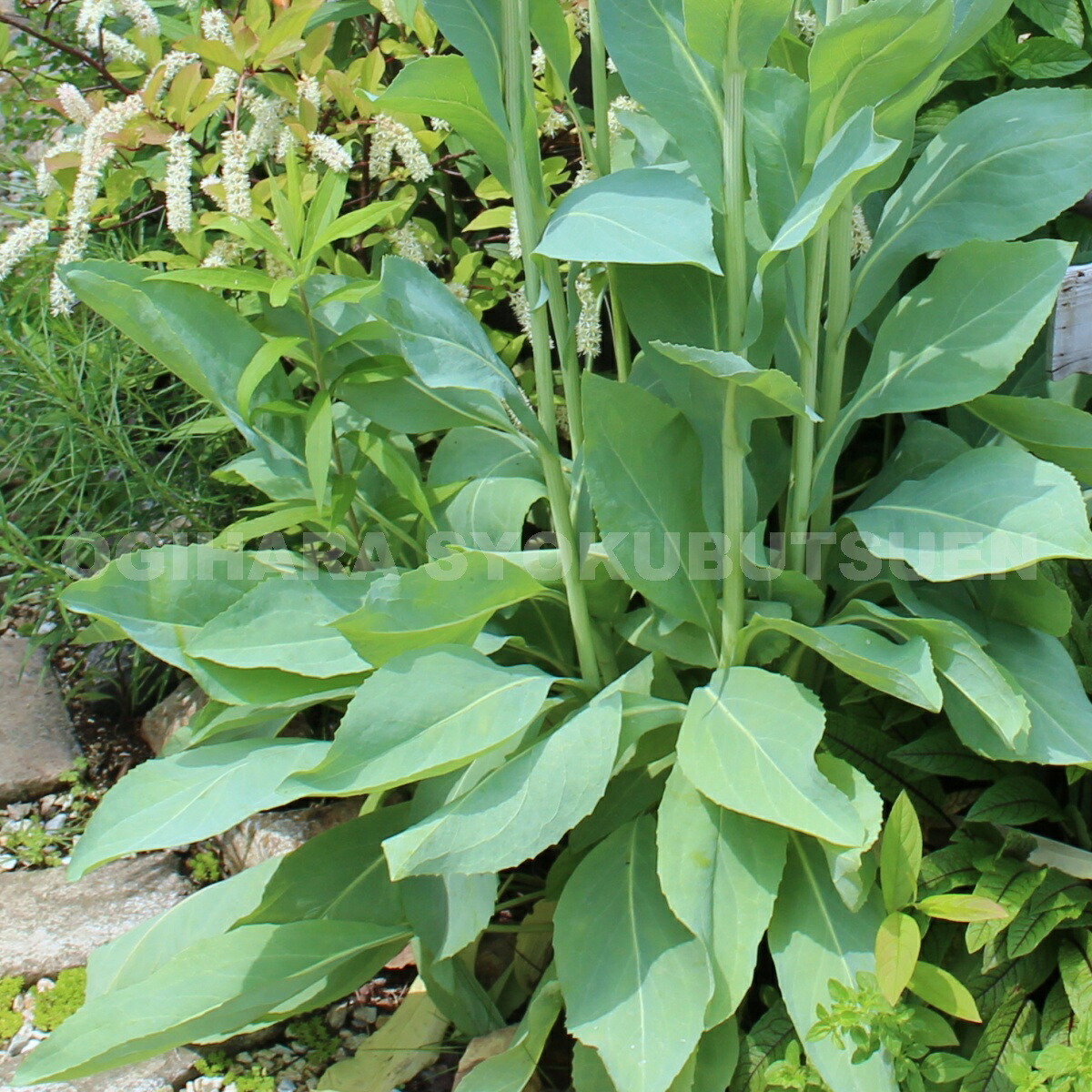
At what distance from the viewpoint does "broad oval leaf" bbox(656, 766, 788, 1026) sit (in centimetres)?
135

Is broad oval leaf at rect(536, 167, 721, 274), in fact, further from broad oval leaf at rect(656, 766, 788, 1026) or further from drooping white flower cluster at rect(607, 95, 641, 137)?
broad oval leaf at rect(656, 766, 788, 1026)

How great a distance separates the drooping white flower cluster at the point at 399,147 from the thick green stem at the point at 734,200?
0.63 m

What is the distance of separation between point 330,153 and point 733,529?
0.88 metres

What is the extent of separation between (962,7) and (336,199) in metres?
0.92

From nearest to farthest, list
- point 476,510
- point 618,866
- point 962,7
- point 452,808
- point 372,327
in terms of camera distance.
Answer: point 452,808, point 962,7, point 618,866, point 372,327, point 476,510

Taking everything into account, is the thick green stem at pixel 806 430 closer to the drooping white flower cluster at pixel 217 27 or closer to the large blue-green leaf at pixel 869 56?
the large blue-green leaf at pixel 869 56

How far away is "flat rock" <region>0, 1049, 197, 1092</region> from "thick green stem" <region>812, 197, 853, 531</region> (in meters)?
1.27

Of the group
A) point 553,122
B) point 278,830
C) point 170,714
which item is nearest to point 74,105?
point 553,122

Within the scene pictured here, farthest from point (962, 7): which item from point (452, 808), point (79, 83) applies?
point (79, 83)

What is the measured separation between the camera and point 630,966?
1.42 meters

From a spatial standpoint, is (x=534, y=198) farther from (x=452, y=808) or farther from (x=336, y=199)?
(x=452, y=808)

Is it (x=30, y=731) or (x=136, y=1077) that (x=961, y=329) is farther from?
(x=30, y=731)

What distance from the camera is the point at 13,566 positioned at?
2439mm

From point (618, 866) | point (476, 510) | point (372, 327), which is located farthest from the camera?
point (476, 510)
